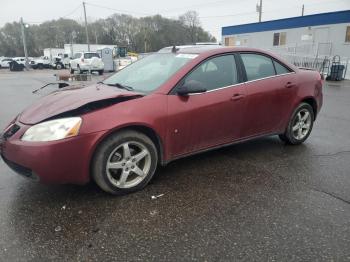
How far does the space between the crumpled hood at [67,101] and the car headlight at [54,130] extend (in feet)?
0.34

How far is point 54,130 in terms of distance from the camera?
2.93 metres

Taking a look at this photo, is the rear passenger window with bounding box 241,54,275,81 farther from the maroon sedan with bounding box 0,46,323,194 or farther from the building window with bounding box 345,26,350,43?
the building window with bounding box 345,26,350,43

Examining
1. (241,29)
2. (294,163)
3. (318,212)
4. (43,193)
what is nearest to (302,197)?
(318,212)

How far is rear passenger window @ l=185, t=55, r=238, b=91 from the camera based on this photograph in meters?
3.77

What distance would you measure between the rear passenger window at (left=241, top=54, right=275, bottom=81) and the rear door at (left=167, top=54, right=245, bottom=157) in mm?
219

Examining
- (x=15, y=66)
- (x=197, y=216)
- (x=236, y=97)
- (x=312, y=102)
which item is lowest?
(x=197, y=216)

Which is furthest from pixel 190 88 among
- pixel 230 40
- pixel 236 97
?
pixel 230 40

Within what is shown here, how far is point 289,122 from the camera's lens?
15.5 ft

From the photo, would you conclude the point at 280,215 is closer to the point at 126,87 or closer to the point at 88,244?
the point at 88,244

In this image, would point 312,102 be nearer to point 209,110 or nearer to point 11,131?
point 209,110

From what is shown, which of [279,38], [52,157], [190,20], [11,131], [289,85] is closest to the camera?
[52,157]

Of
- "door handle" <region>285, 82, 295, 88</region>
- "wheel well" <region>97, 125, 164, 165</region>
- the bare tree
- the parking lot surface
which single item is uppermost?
the bare tree

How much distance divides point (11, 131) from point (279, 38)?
95.7 feet

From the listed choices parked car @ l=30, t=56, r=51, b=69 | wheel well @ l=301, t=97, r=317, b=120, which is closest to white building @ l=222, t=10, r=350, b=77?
wheel well @ l=301, t=97, r=317, b=120
